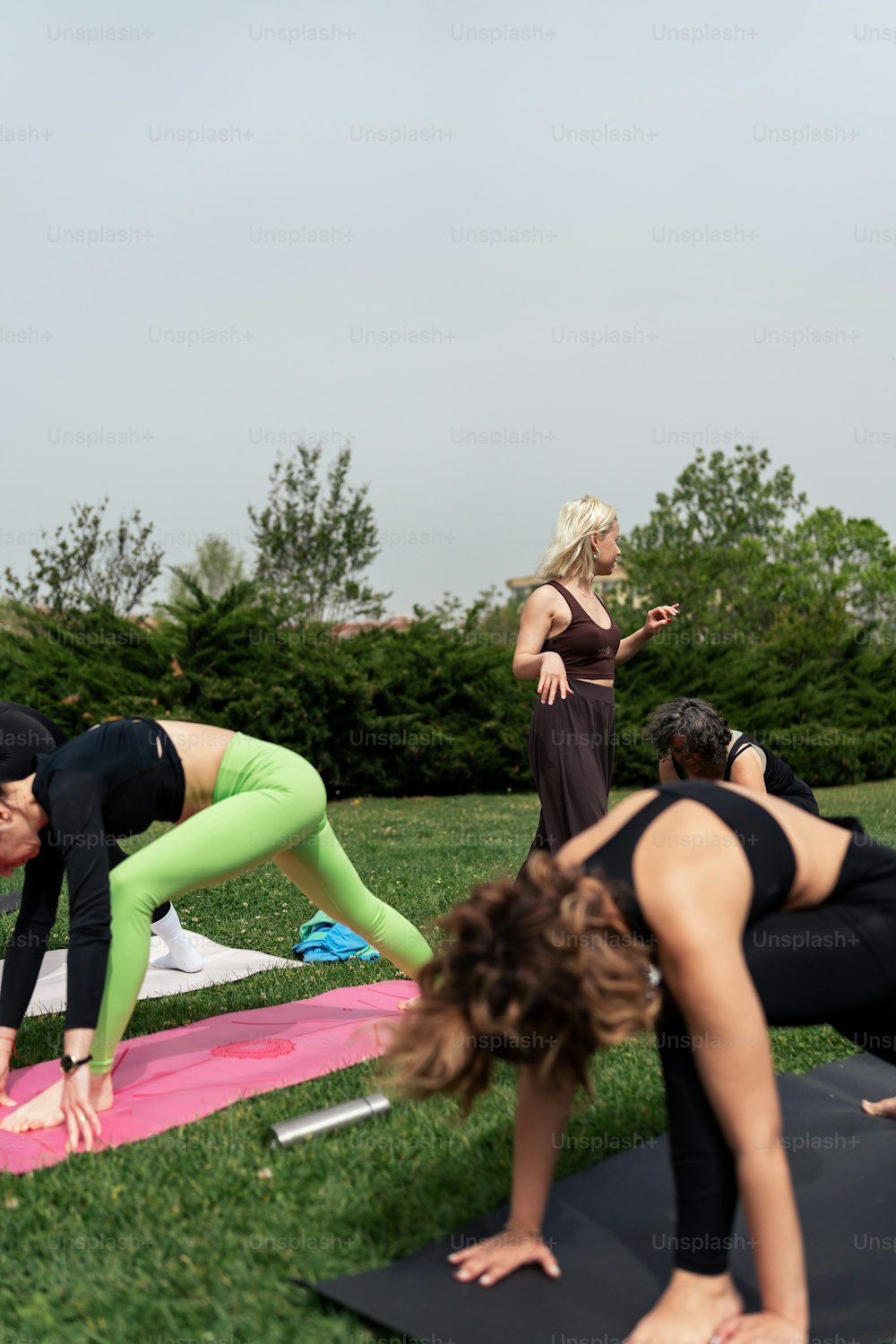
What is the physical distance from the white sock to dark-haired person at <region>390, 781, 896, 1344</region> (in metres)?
3.09

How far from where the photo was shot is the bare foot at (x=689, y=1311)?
206 cm

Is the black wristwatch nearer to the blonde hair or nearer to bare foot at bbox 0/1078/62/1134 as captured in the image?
bare foot at bbox 0/1078/62/1134

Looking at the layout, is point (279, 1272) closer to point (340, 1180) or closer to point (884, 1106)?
point (340, 1180)

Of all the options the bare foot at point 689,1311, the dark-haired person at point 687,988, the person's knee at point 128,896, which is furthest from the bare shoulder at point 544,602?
the bare foot at point 689,1311

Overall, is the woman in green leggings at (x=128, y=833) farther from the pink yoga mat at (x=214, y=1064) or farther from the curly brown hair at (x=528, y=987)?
the curly brown hair at (x=528, y=987)

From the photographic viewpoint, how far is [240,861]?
333cm

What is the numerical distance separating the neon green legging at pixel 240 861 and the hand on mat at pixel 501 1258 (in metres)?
1.21

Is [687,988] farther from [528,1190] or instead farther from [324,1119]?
[324,1119]

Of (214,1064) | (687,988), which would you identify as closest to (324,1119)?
(214,1064)

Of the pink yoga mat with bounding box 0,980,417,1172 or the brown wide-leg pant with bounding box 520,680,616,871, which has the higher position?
the brown wide-leg pant with bounding box 520,680,616,871

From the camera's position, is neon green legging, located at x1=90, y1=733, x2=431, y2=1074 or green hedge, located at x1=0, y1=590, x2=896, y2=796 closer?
neon green legging, located at x1=90, y1=733, x2=431, y2=1074

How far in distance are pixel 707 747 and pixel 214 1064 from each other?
7.07 ft

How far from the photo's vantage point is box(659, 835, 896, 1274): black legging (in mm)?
2062

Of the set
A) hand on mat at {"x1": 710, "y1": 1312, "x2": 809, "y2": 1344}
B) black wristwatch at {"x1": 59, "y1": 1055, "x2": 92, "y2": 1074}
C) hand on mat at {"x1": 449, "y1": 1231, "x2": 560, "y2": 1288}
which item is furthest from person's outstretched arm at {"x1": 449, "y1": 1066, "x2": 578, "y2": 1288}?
black wristwatch at {"x1": 59, "y1": 1055, "x2": 92, "y2": 1074}
